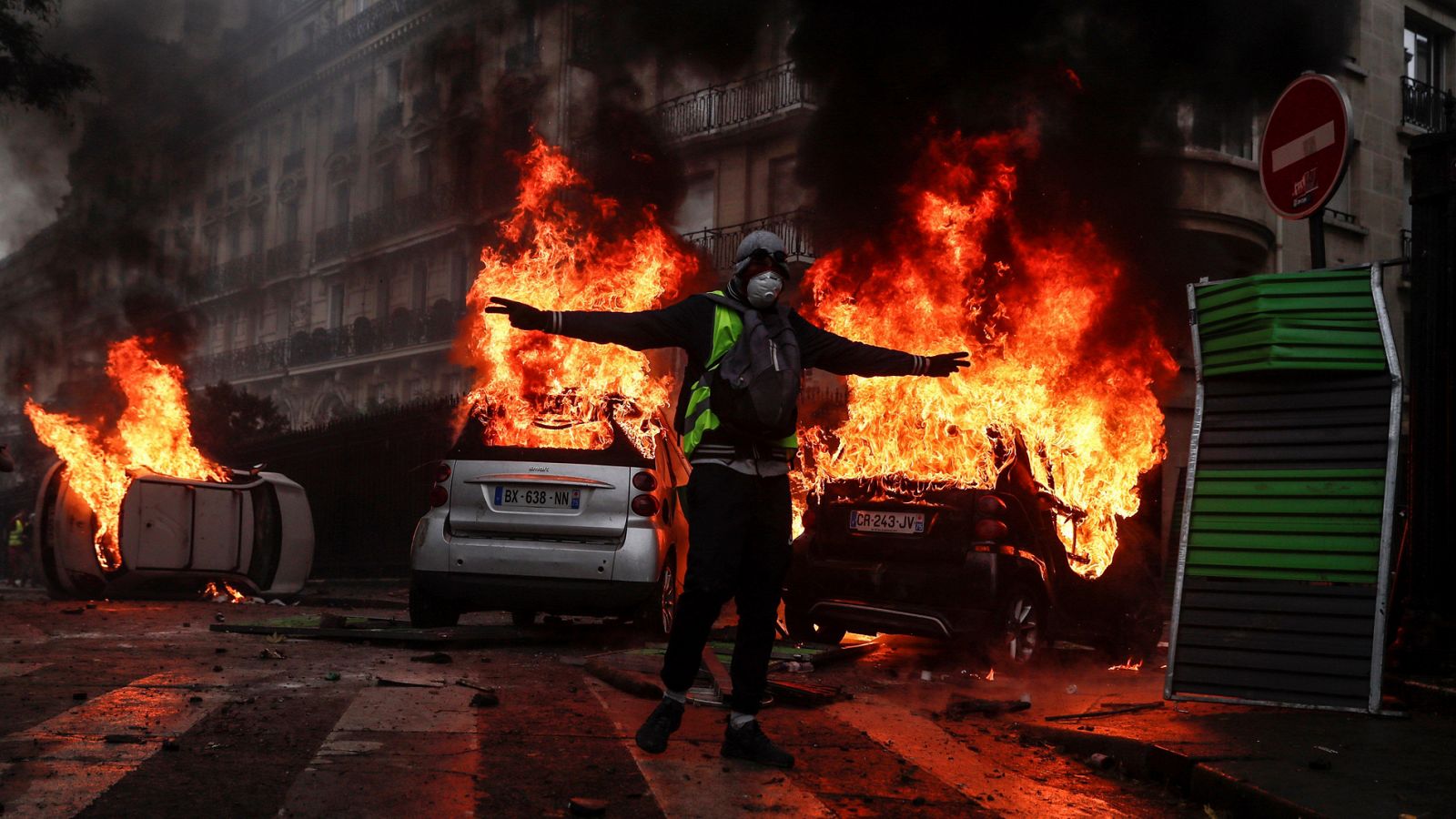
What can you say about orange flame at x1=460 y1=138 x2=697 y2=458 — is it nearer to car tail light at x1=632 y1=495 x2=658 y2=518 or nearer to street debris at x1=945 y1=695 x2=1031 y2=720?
car tail light at x1=632 y1=495 x2=658 y2=518

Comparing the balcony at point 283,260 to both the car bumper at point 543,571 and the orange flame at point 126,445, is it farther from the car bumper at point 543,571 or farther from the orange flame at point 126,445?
the car bumper at point 543,571

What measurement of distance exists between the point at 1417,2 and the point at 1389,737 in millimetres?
21320

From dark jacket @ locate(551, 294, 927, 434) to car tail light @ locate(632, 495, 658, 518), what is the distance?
3.24 meters

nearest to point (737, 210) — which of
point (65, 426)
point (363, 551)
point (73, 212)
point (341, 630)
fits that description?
point (363, 551)

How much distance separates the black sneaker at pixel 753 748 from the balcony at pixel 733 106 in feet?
50.1

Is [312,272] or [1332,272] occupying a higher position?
[312,272]

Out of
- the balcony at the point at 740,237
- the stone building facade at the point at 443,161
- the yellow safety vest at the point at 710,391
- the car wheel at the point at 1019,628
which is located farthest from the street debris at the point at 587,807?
the balcony at the point at 740,237

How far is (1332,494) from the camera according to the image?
20.6 feet

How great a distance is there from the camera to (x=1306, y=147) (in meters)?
6.71

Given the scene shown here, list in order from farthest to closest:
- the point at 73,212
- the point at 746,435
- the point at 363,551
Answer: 1. the point at 73,212
2. the point at 363,551
3. the point at 746,435

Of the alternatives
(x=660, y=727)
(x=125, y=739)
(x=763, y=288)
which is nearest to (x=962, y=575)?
(x=763, y=288)

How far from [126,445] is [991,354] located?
10.1 metres

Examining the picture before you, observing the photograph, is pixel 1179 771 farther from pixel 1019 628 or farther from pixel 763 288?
pixel 1019 628

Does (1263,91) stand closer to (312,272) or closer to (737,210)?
(737,210)
